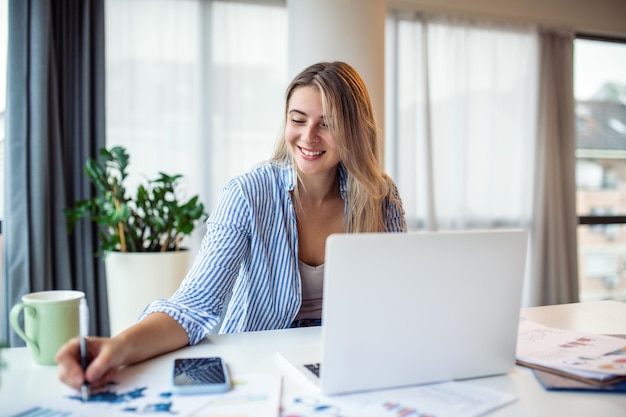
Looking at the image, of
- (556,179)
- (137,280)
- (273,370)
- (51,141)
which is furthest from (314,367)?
(556,179)

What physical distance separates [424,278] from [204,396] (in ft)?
1.20

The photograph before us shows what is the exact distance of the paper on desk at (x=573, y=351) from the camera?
3.22 feet

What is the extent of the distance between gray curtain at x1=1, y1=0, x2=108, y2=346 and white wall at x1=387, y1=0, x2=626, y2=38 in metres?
1.92

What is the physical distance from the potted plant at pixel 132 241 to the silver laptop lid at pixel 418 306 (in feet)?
7.12

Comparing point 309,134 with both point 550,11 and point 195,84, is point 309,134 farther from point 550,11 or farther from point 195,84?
point 550,11

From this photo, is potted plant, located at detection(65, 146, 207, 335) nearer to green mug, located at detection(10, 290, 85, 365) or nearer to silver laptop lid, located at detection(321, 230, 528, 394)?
green mug, located at detection(10, 290, 85, 365)

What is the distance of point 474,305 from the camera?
0.92m

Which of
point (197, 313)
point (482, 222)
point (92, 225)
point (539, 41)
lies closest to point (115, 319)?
point (92, 225)

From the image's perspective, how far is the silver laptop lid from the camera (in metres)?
0.82

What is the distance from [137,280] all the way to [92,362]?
2036 mm

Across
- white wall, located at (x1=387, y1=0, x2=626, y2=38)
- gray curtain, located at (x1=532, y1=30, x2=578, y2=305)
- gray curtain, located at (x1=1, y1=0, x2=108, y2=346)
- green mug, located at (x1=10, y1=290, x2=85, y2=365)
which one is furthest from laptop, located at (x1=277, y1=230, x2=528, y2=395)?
gray curtain, located at (x1=532, y1=30, x2=578, y2=305)

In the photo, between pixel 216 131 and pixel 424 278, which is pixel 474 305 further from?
pixel 216 131

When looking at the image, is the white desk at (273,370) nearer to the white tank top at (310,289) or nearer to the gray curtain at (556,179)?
the white tank top at (310,289)

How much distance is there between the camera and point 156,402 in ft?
2.77
